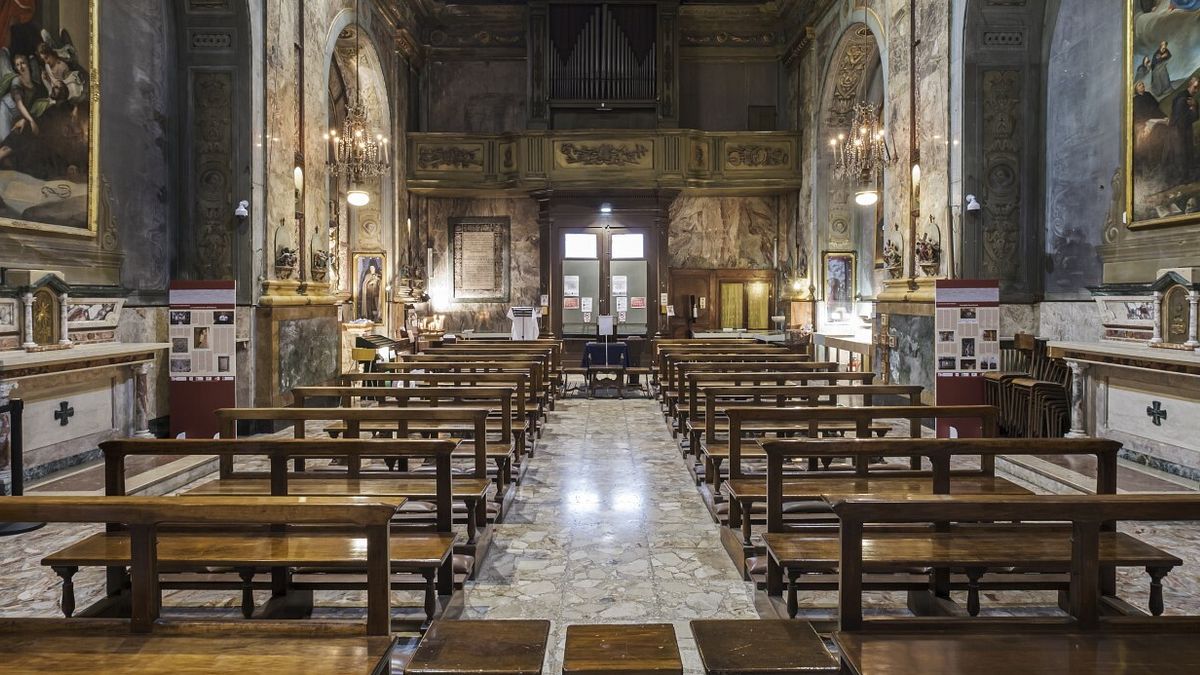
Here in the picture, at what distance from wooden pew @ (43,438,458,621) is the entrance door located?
13467 millimetres

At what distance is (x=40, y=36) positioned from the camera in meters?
6.81

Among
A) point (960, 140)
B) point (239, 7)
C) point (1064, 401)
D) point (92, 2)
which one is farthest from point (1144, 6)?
point (92, 2)

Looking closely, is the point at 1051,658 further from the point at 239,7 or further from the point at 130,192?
the point at 239,7

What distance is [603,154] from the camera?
1675cm

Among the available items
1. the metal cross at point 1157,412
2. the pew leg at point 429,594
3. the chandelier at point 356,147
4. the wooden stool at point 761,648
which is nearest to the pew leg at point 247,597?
the pew leg at point 429,594

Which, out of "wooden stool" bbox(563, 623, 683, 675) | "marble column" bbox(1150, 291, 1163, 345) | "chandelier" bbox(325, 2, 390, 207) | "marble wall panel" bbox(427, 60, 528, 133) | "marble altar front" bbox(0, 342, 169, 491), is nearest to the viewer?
"wooden stool" bbox(563, 623, 683, 675)

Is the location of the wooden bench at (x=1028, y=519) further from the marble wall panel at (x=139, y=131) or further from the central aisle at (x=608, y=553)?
the marble wall panel at (x=139, y=131)

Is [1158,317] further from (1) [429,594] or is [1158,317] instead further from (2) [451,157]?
(2) [451,157]

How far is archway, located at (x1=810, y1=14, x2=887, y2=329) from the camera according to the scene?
49.2ft

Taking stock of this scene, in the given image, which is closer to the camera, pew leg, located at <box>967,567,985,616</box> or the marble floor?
Answer: pew leg, located at <box>967,567,985,616</box>

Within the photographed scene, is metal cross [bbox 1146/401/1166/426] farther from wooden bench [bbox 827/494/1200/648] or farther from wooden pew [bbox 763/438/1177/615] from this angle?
wooden bench [bbox 827/494/1200/648]

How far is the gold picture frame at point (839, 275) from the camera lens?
15773mm

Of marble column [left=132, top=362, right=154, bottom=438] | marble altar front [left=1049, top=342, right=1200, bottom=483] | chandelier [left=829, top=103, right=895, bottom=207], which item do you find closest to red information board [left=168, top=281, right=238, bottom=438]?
marble column [left=132, top=362, right=154, bottom=438]

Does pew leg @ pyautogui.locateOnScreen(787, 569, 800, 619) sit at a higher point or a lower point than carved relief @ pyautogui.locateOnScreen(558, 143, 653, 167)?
lower
